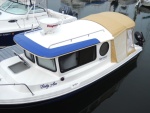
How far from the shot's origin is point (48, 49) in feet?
22.2

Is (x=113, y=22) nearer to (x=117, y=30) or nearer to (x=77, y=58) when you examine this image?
(x=117, y=30)

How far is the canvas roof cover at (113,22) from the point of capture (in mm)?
8570

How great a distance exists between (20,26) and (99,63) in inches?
189

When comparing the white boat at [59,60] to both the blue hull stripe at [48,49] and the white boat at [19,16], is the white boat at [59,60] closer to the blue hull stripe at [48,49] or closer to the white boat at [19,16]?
the blue hull stripe at [48,49]

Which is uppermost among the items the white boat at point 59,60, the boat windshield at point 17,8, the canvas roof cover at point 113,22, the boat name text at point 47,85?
the boat windshield at point 17,8

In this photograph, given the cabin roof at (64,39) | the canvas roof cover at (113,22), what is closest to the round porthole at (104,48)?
the cabin roof at (64,39)

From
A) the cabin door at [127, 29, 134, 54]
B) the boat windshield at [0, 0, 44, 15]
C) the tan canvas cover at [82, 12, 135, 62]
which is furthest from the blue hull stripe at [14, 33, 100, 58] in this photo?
the boat windshield at [0, 0, 44, 15]

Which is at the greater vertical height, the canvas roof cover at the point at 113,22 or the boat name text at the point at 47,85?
the canvas roof cover at the point at 113,22

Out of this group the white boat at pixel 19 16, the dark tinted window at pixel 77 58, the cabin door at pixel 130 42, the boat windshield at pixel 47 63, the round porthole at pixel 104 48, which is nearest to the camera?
the boat windshield at pixel 47 63

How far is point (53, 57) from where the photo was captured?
6.60 metres

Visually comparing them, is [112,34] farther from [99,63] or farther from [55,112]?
[55,112]

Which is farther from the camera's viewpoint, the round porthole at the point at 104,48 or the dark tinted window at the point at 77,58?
the round porthole at the point at 104,48

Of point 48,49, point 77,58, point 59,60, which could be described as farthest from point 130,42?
point 48,49

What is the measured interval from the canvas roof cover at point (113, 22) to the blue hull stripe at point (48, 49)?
114 cm
